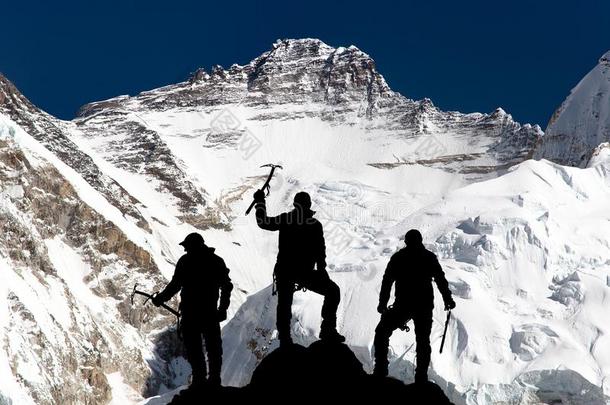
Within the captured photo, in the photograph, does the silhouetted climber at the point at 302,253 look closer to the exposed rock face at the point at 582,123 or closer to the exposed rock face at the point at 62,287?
the exposed rock face at the point at 62,287

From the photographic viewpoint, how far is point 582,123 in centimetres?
18538

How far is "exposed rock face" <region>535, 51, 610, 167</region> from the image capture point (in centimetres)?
17950

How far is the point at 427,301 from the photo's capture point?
53.9 feet

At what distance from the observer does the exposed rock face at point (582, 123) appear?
17950cm

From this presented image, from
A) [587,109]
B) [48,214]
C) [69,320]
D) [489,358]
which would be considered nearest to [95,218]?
[48,214]

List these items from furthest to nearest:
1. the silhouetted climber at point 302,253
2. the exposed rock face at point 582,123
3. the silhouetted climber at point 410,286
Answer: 1. the exposed rock face at point 582,123
2. the silhouetted climber at point 302,253
3. the silhouetted climber at point 410,286

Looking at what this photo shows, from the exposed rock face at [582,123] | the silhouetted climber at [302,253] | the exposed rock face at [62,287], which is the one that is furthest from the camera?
the exposed rock face at [582,123]

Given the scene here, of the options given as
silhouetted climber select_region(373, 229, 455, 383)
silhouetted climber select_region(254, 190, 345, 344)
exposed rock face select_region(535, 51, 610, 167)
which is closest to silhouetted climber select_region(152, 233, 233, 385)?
silhouetted climber select_region(254, 190, 345, 344)

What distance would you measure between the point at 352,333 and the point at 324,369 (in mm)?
63155

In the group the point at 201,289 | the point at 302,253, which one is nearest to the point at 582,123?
the point at 302,253

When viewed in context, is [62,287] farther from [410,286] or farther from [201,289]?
[410,286]
